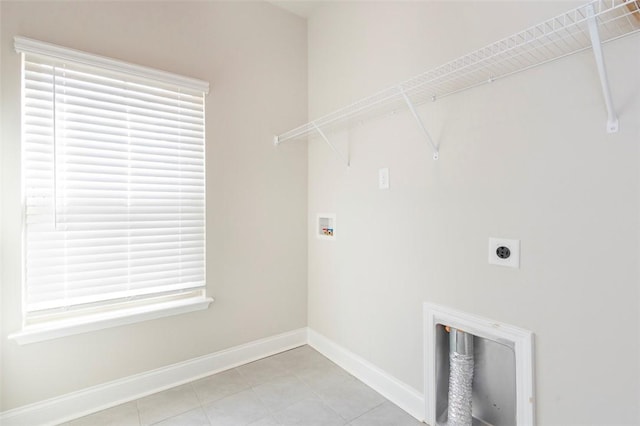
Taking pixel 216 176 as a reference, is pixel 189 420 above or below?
below

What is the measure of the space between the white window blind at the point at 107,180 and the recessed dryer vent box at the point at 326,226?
90cm

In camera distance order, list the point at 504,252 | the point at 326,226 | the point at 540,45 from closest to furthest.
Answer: the point at 540,45 → the point at 504,252 → the point at 326,226

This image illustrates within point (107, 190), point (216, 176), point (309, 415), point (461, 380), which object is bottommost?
point (309, 415)

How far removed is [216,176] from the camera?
6.97 feet

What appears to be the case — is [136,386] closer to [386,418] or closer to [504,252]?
[386,418]

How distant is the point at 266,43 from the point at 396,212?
5.64ft

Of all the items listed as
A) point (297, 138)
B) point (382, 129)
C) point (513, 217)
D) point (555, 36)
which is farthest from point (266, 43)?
point (513, 217)

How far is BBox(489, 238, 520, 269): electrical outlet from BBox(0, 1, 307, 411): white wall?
5.07 ft

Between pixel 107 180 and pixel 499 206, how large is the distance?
83.8 inches

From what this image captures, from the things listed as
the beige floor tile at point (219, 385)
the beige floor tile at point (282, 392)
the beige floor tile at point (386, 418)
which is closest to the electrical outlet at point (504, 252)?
the beige floor tile at point (386, 418)

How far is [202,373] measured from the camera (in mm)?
2078

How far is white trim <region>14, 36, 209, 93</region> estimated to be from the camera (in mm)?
1510

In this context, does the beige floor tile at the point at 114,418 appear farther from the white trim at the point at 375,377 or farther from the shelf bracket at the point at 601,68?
the shelf bracket at the point at 601,68

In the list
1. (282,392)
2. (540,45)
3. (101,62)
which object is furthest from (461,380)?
(101,62)
